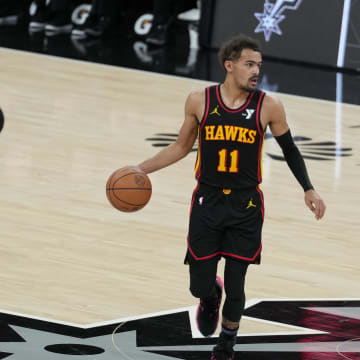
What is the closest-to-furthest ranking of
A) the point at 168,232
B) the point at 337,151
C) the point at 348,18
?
the point at 168,232, the point at 337,151, the point at 348,18

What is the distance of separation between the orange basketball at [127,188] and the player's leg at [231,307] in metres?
0.63

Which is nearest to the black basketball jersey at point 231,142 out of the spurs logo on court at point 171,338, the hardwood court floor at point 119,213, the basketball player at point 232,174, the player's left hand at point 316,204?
the basketball player at point 232,174

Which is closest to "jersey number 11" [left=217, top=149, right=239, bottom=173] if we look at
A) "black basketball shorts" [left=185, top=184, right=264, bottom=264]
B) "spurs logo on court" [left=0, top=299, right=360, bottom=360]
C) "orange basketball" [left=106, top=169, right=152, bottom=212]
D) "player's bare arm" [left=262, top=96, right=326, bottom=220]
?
"black basketball shorts" [left=185, top=184, right=264, bottom=264]

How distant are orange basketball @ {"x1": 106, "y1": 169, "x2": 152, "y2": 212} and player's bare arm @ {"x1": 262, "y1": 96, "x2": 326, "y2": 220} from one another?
76cm

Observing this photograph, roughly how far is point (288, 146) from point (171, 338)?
1174 millimetres

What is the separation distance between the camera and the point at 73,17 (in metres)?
16.4

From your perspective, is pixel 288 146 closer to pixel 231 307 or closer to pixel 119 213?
pixel 231 307

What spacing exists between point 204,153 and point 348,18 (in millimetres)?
9187

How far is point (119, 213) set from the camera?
Result: 7.70 meters

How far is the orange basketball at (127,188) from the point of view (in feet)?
17.4

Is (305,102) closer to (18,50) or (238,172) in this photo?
(18,50)

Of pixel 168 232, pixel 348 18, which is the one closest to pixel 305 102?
pixel 348 18

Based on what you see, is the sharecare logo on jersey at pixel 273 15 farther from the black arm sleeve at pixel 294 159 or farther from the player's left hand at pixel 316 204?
the player's left hand at pixel 316 204

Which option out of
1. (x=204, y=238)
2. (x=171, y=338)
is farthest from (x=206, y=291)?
(x=171, y=338)
